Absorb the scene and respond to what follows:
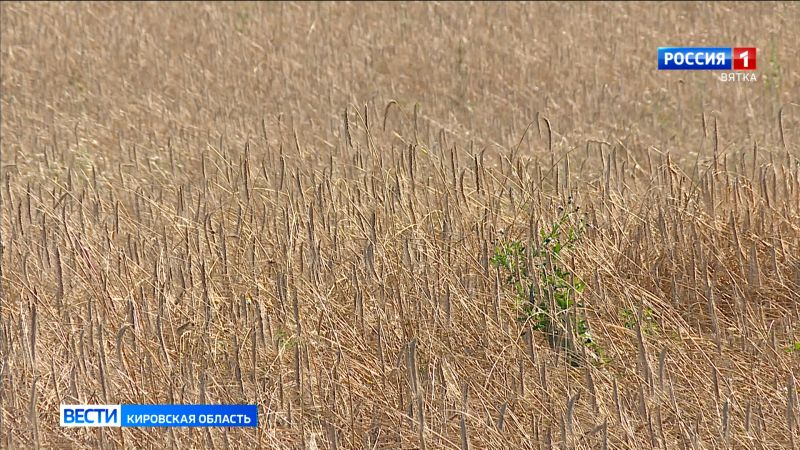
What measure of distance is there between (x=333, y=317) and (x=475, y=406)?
57 centimetres

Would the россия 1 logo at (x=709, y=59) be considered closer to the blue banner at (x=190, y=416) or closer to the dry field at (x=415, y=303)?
the dry field at (x=415, y=303)

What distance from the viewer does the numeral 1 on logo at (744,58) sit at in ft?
25.6

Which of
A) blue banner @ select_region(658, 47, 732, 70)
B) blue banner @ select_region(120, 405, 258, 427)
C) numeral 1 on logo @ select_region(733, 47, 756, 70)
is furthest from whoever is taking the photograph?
blue banner @ select_region(658, 47, 732, 70)

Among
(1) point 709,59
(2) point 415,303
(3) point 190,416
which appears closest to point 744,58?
(1) point 709,59

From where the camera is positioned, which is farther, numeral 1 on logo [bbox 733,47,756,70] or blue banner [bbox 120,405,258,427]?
numeral 1 on logo [bbox 733,47,756,70]

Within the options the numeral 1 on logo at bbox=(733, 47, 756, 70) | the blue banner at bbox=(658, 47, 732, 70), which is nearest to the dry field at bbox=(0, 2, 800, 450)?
the numeral 1 on logo at bbox=(733, 47, 756, 70)

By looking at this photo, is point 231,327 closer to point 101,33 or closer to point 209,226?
point 209,226

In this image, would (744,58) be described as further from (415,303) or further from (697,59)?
(415,303)

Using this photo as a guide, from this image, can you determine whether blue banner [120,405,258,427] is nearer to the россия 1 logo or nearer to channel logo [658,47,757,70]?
the россия 1 logo

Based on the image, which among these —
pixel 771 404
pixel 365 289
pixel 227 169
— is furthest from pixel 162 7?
pixel 771 404

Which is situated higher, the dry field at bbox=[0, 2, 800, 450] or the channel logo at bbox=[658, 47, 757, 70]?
the channel logo at bbox=[658, 47, 757, 70]

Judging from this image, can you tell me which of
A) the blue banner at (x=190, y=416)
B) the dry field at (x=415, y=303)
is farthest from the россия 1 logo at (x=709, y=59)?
the blue banner at (x=190, y=416)

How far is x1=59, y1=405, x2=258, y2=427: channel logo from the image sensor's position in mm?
2895

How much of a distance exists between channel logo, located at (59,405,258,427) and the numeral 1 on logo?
231 inches
